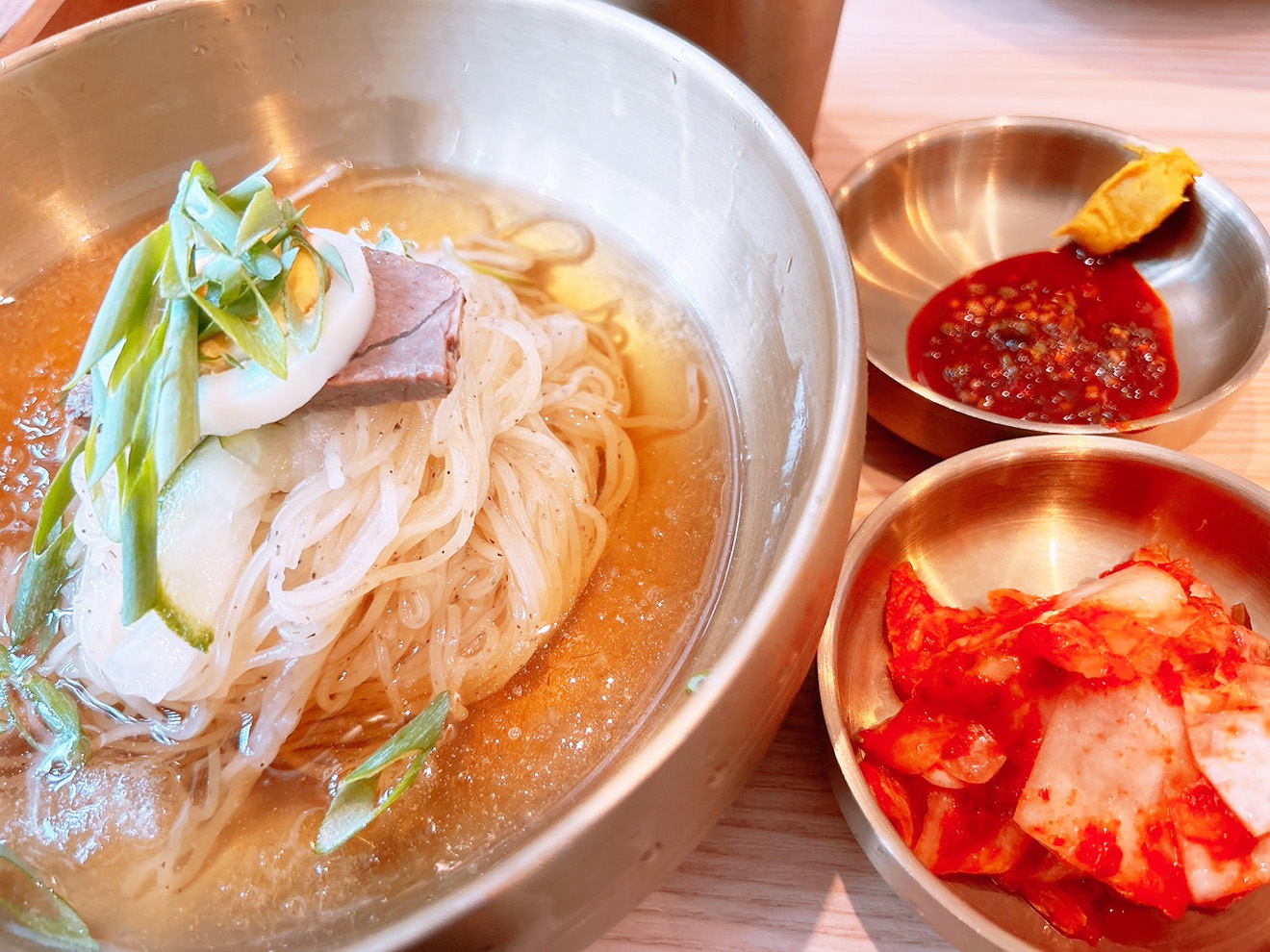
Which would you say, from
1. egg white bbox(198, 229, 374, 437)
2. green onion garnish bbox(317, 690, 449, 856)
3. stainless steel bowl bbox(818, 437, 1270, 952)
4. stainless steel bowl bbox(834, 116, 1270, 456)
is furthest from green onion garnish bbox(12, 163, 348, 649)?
stainless steel bowl bbox(834, 116, 1270, 456)

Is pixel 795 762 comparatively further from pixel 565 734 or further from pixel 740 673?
pixel 740 673

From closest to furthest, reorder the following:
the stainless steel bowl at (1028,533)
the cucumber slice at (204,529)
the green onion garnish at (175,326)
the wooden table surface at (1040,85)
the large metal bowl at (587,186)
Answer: the large metal bowl at (587,186) → the green onion garnish at (175,326) → the cucumber slice at (204,529) → the stainless steel bowl at (1028,533) → the wooden table surface at (1040,85)

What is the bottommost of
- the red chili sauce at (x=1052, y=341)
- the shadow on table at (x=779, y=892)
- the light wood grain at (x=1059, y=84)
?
the shadow on table at (x=779, y=892)

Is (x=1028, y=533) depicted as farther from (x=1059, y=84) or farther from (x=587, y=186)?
(x=1059, y=84)

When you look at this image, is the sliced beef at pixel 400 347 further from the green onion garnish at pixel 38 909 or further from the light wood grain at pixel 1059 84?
the light wood grain at pixel 1059 84

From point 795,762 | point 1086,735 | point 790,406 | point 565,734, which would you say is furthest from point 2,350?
point 1086,735

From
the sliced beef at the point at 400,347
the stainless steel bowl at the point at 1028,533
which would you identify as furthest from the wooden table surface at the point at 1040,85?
the sliced beef at the point at 400,347
